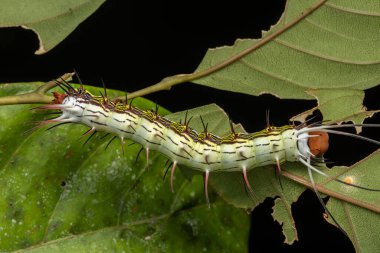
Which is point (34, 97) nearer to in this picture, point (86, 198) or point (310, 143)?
point (86, 198)

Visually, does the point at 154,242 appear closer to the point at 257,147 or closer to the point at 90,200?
the point at 90,200

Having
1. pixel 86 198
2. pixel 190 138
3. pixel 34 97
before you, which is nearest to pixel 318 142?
pixel 190 138

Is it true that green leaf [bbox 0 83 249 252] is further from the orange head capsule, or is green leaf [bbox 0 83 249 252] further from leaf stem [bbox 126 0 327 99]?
the orange head capsule

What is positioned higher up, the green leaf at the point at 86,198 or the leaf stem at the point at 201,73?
the leaf stem at the point at 201,73

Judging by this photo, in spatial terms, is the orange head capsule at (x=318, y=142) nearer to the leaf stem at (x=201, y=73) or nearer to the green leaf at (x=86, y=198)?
the leaf stem at (x=201, y=73)

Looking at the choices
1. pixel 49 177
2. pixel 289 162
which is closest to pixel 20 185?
pixel 49 177

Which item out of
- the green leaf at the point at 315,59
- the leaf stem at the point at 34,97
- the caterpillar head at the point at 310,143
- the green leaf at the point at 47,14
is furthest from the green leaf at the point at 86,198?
the caterpillar head at the point at 310,143
